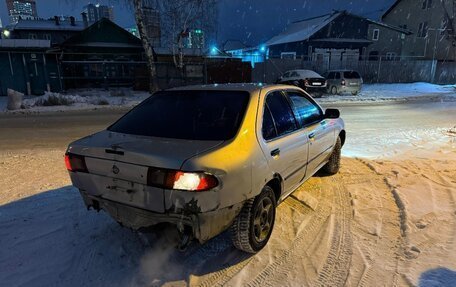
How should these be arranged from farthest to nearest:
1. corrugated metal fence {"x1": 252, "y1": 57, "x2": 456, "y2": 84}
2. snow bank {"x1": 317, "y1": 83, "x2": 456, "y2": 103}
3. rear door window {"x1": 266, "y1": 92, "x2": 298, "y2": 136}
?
corrugated metal fence {"x1": 252, "y1": 57, "x2": 456, "y2": 84} → snow bank {"x1": 317, "y1": 83, "x2": 456, "y2": 103} → rear door window {"x1": 266, "y1": 92, "x2": 298, "y2": 136}

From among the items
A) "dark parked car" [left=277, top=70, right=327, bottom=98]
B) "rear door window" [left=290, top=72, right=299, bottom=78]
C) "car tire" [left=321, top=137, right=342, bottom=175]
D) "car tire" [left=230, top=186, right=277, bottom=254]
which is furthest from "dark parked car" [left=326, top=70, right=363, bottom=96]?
"car tire" [left=230, top=186, right=277, bottom=254]

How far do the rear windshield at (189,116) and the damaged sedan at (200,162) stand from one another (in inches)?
0.4

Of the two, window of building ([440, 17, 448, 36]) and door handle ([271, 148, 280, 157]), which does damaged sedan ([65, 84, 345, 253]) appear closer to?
door handle ([271, 148, 280, 157])

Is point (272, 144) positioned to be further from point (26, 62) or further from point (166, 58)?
point (166, 58)

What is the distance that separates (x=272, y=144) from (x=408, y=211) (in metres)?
2.10

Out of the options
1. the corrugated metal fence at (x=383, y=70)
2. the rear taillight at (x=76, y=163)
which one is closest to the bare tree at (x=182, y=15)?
the corrugated metal fence at (x=383, y=70)

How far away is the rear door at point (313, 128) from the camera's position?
405cm

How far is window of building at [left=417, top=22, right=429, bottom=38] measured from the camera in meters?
38.6

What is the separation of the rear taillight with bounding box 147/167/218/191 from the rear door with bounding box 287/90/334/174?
1811mm

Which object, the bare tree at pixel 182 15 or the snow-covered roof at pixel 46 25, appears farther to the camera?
the snow-covered roof at pixel 46 25

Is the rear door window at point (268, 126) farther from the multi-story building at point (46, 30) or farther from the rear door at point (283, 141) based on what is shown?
the multi-story building at point (46, 30)

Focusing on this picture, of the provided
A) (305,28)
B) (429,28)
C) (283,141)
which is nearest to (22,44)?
(283,141)

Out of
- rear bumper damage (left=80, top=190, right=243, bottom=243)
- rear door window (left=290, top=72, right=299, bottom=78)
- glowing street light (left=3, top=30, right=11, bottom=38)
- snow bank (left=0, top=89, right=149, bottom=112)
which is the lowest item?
snow bank (left=0, top=89, right=149, bottom=112)

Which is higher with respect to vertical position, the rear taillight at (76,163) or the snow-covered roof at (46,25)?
the snow-covered roof at (46,25)
